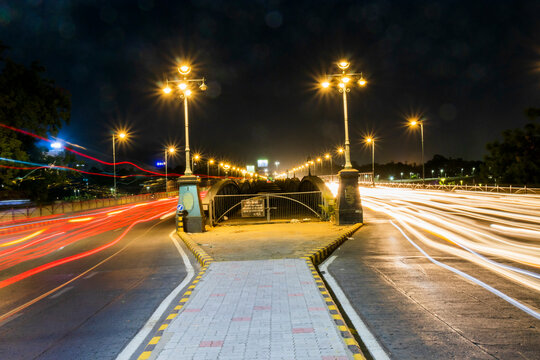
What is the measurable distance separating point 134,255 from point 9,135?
29.0m

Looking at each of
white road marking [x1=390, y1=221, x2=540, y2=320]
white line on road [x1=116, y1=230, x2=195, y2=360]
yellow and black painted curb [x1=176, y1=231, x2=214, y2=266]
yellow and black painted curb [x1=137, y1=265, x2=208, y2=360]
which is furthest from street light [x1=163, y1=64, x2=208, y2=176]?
white road marking [x1=390, y1=221, x2=540, y2=320]

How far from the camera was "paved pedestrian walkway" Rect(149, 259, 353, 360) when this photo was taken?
14.0 ft

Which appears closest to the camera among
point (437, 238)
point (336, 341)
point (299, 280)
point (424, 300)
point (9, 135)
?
point (336, 341)

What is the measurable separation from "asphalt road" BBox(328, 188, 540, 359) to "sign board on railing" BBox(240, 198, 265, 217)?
25.2 feet

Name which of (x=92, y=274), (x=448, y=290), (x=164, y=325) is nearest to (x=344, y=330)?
(x=164, y=325)

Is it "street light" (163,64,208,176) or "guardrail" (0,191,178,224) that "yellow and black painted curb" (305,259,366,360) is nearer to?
"street light" (163,64,208,176)

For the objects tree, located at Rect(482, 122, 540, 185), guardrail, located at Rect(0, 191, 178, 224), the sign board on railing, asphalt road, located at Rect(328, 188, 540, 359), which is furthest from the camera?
tree, located at Rect(482, 122, 540, 185)

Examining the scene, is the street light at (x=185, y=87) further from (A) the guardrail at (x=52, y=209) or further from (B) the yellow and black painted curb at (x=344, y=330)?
(A) the guardrail at (x=52, y=209)

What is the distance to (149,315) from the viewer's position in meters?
6.05

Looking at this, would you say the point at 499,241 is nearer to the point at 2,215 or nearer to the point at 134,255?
the point at 134,255

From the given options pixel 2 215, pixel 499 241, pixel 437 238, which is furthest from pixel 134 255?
pixel 2 215

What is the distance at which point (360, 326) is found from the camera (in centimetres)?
538

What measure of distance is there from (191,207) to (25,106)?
89.4 ft

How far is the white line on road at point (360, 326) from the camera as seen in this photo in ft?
14.8
